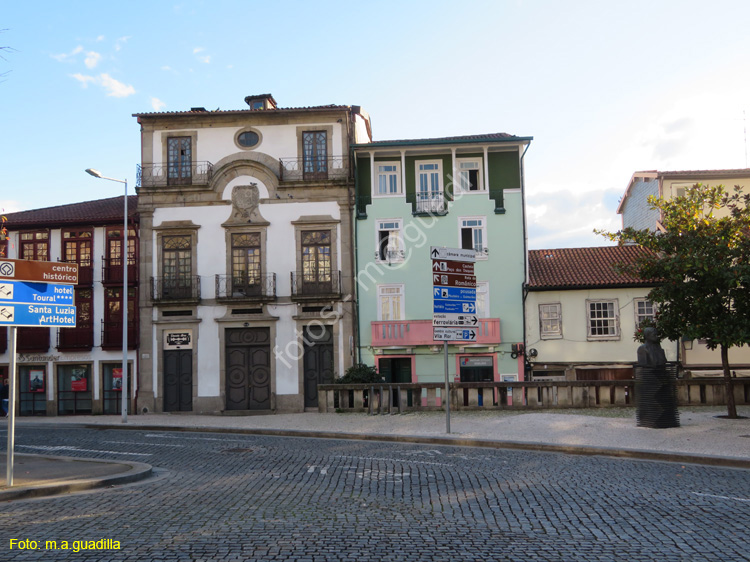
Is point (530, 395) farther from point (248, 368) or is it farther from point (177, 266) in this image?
point (177, 266)

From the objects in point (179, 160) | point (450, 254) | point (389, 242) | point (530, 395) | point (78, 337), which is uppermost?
point (179, 160)

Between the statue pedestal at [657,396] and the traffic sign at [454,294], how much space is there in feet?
13.1

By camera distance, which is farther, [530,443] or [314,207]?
[314,207]

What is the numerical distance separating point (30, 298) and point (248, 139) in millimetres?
21714

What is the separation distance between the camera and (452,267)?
1686 cm

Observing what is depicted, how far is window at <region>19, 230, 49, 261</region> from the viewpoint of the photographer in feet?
103

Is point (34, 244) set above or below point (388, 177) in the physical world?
below

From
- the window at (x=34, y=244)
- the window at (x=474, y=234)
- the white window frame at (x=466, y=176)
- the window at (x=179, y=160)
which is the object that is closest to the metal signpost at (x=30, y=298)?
the window at (x=179, y=160)

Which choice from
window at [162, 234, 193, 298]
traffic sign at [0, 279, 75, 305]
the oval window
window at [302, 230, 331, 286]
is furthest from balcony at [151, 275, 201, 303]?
traffic sign at [0, 279, 75, 305]

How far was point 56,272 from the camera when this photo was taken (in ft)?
34.7

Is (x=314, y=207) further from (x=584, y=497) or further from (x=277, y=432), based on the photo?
(x=584, y=497)

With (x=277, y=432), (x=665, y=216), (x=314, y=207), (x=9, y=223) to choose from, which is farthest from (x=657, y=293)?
(x=9, y=223)

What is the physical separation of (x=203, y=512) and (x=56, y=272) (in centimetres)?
426

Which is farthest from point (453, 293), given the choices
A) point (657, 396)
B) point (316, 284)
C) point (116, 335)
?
point (116, 335)
